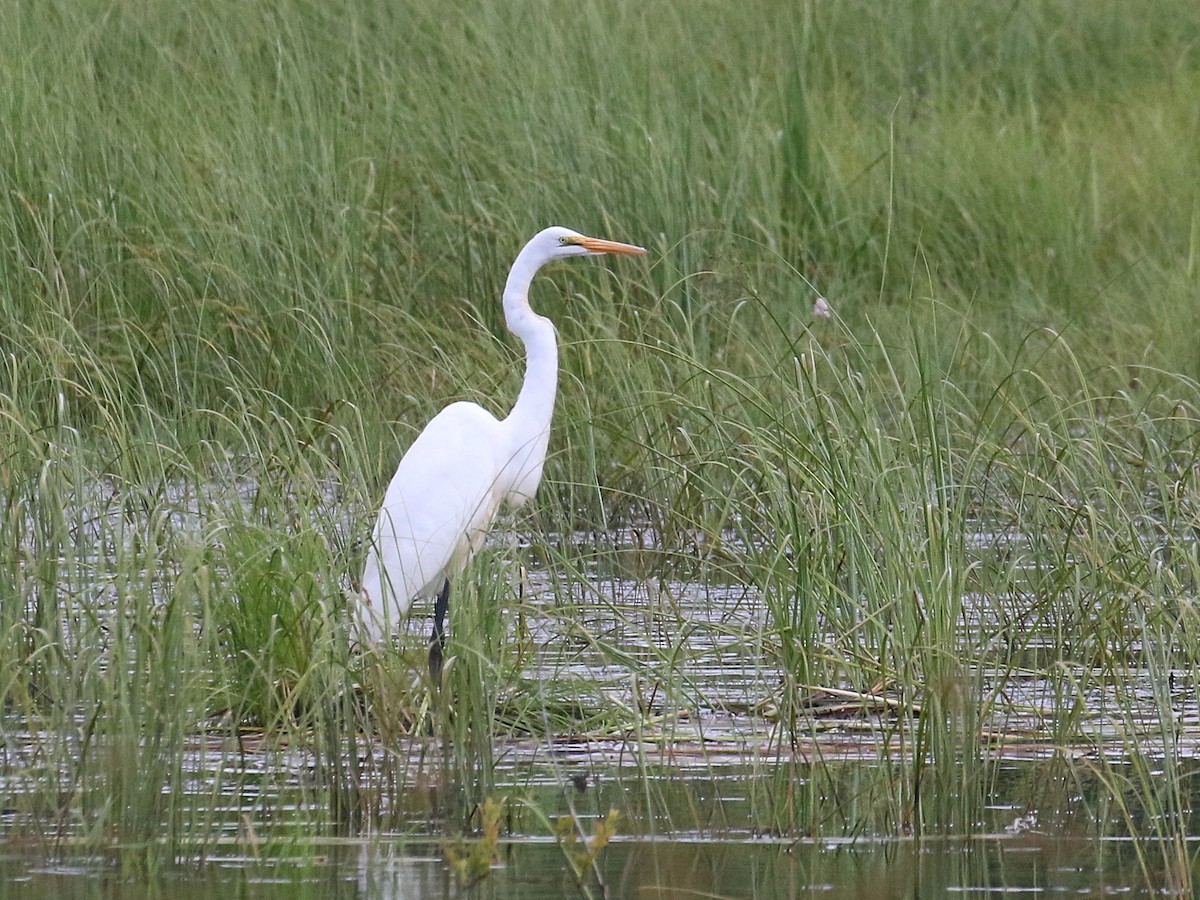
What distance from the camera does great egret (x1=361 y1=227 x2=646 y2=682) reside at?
4832 millimetres

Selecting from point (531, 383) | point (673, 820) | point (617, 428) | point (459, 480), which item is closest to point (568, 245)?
point (531, 383)

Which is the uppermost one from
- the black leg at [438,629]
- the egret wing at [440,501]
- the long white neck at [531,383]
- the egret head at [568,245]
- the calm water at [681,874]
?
the egret head at [568,245]

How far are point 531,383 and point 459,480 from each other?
1.20ft

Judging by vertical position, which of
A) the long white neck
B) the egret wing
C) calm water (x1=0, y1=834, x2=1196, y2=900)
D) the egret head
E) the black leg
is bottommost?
calm water (x1=0, y1=834, x2=1196, y2=900)

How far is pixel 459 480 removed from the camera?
16.1 ft

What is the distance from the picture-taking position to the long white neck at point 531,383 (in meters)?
5.10

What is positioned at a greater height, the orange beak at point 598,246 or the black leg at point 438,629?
the orange beak at point 598,246

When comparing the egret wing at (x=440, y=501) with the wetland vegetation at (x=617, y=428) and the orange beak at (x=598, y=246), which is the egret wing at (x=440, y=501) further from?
the orange beak at (x=598, y=246)

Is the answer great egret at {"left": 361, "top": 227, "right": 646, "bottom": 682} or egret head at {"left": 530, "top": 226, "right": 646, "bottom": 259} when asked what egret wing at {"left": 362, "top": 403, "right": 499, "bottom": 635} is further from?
egret head at {"left": 530, "top": 226, "right": 646, "bottom": 259}

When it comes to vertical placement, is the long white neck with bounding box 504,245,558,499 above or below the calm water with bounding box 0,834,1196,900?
above

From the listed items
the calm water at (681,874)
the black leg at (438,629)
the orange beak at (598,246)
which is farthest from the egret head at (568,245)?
the calm water at (681,874)

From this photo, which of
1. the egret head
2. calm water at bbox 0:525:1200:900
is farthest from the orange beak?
calm water at bbox 0:525:1200:900

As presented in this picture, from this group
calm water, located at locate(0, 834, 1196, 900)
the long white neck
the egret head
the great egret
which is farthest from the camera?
the egret head

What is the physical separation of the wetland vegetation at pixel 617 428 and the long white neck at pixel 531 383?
17cm
